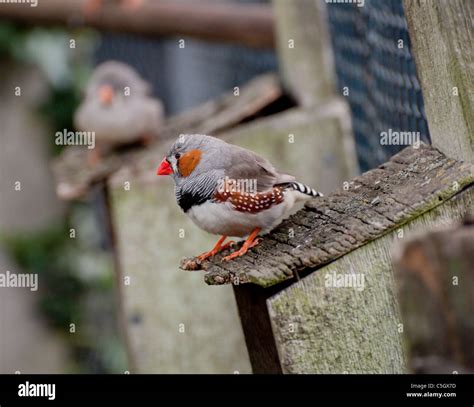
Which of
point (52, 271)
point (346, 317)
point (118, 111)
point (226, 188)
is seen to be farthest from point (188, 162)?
point (52, 271)

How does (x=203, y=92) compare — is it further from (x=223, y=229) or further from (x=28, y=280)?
(x=223, y=229)

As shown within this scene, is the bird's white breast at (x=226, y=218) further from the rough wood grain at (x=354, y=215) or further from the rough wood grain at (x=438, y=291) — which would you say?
the rough wood grain at (x=438, y=291)

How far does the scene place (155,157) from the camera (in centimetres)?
430

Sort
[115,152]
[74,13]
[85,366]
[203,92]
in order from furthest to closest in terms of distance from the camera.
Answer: [85,366]
[203,92]
[74,13]
[115,152]

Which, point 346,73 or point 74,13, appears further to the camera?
point 74,13

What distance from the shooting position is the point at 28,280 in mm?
8406

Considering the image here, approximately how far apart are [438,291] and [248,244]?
1109 millimetres

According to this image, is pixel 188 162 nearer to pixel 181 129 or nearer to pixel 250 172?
pixel 250 172

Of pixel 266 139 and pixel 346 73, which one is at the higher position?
pixel 346 73

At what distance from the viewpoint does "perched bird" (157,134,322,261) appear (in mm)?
2633

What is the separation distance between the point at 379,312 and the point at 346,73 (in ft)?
7.71

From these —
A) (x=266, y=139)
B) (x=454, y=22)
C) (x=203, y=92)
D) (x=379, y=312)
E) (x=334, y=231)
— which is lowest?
(x=379, y=312)

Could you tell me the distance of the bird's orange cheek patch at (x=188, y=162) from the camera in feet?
8.84

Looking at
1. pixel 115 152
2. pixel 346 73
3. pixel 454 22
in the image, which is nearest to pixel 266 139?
pixel 346 73
